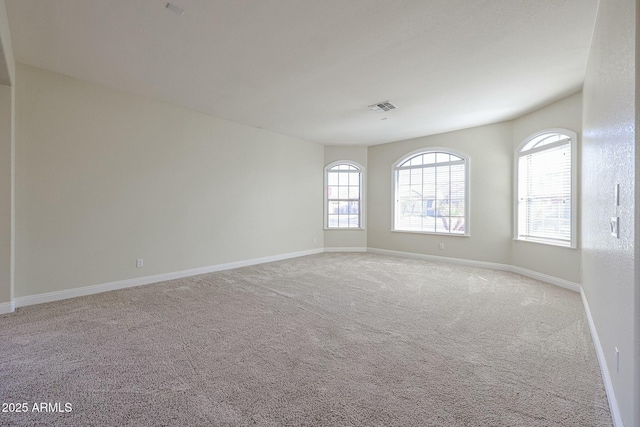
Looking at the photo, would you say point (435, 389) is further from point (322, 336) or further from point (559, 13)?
point (559, 13)

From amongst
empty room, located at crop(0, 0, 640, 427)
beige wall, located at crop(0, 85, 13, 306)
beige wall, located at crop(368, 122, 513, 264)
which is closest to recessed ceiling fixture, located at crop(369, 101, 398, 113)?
empty room, located at crop(0, 0, 640, 427)

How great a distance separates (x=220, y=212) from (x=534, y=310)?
4.74m

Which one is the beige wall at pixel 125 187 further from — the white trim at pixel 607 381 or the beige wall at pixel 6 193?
the white trim at pixel 607 381

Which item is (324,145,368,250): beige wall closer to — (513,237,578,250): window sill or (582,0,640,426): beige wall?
(513,237,578,250): window sill

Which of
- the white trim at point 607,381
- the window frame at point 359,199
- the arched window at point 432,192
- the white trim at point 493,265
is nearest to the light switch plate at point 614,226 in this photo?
the white trim at point 607,381

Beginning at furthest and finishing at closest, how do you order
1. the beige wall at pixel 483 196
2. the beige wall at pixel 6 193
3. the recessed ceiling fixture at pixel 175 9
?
the beige wall at pixel 483 196, the beige wall at pixel 6 193, the recessed ceiling fixture at pixel 175 9

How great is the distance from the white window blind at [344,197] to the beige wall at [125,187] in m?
1.78

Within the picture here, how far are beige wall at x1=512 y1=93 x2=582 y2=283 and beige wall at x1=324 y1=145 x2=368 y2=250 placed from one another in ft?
10.6

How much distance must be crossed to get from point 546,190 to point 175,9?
5296 millimetres

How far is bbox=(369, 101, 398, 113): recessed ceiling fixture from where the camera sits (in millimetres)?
4353

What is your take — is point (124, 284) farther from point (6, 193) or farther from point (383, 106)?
point (383, 106)

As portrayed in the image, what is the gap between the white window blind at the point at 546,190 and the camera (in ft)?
13.7

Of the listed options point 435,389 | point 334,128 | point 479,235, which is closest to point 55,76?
point 334,128

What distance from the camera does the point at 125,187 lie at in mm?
4078
